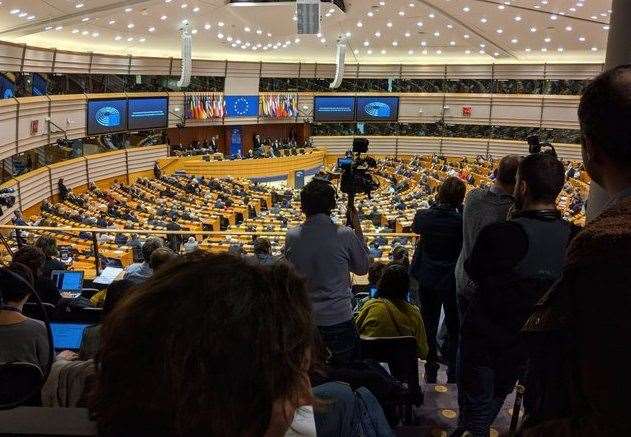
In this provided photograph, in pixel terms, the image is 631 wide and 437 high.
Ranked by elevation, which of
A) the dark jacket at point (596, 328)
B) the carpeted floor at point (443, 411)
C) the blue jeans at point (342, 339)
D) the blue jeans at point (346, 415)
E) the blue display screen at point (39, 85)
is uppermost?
the blue display screen at point (39, 85)

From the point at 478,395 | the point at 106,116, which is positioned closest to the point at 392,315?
the point at 478,395

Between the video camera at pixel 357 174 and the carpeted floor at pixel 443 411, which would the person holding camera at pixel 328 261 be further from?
the video camera at pixel 357 174

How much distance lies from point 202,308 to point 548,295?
713 mm

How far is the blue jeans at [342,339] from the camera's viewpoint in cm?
317

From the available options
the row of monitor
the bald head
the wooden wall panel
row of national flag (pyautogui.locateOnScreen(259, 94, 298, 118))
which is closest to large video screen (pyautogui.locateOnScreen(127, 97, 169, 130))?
the row of monitor

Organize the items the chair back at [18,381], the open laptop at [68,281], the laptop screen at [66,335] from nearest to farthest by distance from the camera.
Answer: the chair back at [18,381], the laptop screen at [66,335], the open laptop at [68,281]

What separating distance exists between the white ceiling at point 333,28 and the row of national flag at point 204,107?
6.97ft

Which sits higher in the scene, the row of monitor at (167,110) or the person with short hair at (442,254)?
the row of monitor at (167,110)

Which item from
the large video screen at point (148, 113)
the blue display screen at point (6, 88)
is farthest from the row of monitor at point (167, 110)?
the blue display screen at point (6, 88)

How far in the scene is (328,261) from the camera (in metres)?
3.21

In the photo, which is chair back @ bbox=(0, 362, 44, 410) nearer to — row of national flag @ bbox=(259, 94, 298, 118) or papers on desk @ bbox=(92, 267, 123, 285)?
papers on desk @ bbox=(92, 267, 123, 285)

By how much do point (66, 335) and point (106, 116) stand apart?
23.2 metres

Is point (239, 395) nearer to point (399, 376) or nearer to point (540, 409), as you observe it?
point (540, 409)

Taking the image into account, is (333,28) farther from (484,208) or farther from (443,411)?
(443,411)
